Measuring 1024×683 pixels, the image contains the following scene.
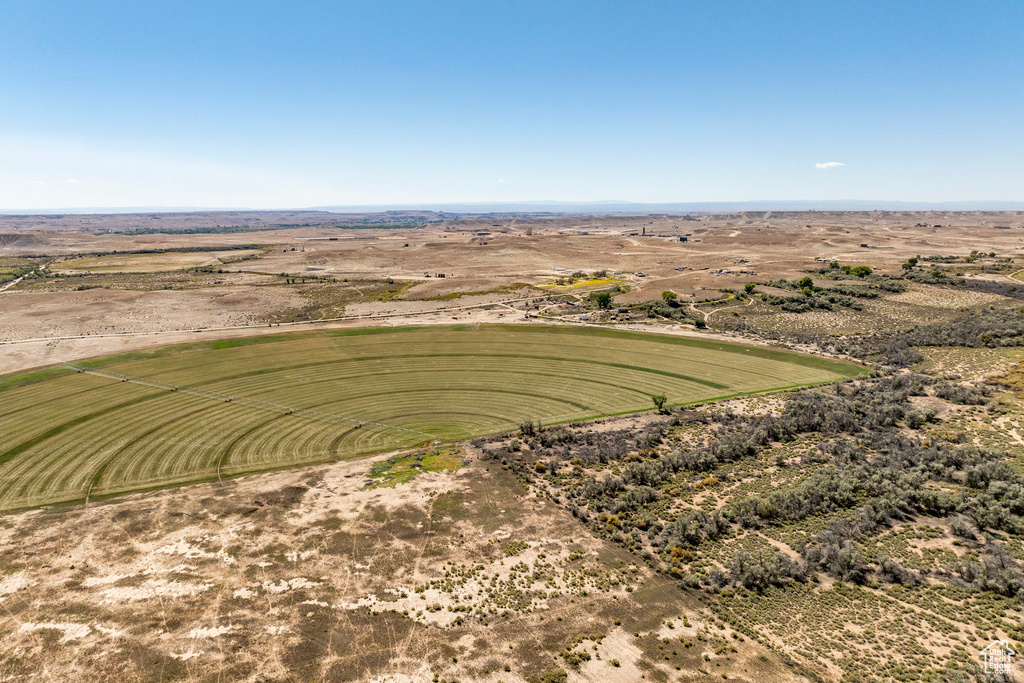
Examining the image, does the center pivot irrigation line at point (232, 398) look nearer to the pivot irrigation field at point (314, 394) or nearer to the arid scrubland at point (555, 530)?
the pivot irrigation field at point (314, 394)

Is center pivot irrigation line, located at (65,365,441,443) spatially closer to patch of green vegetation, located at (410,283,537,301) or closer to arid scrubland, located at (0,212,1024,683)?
arid scrubland, located at (0,212,1024,683)

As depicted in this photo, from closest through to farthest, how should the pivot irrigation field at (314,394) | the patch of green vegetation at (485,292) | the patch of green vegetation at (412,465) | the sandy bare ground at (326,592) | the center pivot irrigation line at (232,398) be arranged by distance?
1. the sandy bare ground at (326,592)
2. the patch of green vegetation at (412,465)
3. the pivot irrigation field at (314,394)
4. the center pivot irrigation line at (232,398)
5. the patch of green vegetation at (485,292)

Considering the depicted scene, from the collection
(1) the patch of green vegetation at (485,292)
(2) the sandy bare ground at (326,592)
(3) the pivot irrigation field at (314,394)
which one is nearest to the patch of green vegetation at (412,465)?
(2) the sandy bare ground at (326,592)

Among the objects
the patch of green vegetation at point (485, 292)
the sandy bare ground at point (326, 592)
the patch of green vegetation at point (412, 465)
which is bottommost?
the sandy bare ground at point (326, 592)

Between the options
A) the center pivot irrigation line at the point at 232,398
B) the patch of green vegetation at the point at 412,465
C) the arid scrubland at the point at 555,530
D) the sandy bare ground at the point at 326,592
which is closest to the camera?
the sandy bare ground at the point at 326,592

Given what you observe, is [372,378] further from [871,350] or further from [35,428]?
[871,350]

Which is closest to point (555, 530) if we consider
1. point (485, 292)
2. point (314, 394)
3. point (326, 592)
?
point (326, 592)

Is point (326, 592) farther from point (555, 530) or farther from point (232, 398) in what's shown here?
point (232, 398)

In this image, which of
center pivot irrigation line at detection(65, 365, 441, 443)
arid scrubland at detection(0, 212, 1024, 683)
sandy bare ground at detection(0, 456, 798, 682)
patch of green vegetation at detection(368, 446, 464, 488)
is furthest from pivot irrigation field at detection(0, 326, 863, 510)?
sandy bare ground at detection(0, 456, 798, 682)
